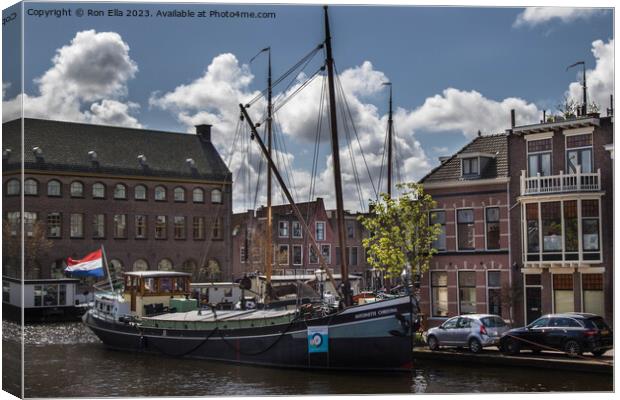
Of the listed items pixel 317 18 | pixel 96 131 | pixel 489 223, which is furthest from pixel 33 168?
pixel 489 223

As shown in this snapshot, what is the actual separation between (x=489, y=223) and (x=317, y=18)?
10179mm

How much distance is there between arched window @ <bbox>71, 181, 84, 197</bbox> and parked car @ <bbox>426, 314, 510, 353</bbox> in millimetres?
18629

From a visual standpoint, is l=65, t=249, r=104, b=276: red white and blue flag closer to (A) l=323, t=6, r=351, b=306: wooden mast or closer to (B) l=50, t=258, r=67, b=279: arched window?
(B) l=50, t=258, r=67, b=279: arched window

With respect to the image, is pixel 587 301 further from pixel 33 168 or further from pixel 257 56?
pixel 33 168

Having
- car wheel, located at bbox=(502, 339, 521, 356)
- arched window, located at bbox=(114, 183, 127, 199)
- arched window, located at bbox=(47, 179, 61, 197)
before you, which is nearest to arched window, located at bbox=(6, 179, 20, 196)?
arched window, located at bbox=(47, 179, 61, 197)

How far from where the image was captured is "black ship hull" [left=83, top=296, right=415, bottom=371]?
994 inches

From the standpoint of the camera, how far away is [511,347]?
25281mm

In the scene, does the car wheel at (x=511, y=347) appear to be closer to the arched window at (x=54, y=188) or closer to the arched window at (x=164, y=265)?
the arched window at (x=54, y=188)

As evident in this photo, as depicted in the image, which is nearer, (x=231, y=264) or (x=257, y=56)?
(x=257, y=56)

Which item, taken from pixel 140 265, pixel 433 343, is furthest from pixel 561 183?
pixel 140 265

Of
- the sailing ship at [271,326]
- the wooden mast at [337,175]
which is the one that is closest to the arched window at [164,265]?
the sailing ship at [271,326]

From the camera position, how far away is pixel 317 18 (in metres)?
21.1

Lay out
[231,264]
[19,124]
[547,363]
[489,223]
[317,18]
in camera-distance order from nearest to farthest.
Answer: [19,124] < [317,18] < [547,363] < [489,223] < [231,264]

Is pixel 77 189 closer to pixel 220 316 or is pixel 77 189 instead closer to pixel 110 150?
pixel 110 150
